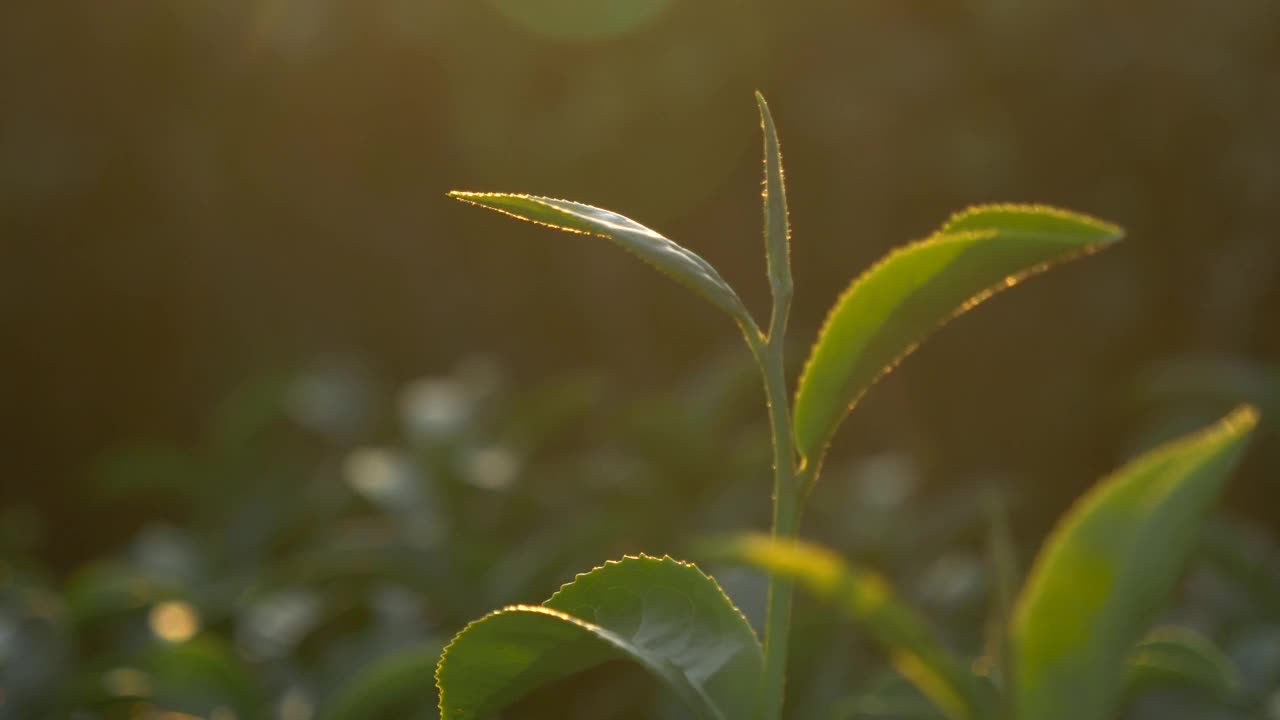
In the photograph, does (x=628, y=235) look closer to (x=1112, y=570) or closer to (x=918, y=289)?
(x=918, y=289)

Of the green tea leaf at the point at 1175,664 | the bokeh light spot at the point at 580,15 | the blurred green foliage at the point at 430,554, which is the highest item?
the bokeh light spot at the point at 580,15

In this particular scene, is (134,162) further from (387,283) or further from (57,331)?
(387,283)

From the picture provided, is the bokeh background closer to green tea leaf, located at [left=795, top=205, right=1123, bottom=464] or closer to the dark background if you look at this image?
the dark background

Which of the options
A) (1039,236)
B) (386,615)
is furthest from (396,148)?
(1039,236)

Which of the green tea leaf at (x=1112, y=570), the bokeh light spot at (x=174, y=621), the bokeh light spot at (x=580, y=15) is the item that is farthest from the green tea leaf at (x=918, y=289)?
the bokeh light spot at (x=580, y=15)

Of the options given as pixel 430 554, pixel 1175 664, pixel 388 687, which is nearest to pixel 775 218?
pixel 1175 664

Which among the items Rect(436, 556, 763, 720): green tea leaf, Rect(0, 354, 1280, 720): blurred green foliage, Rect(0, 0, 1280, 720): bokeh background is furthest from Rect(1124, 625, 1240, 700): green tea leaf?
Rect(0, 0, 1280, 720): bokeh background

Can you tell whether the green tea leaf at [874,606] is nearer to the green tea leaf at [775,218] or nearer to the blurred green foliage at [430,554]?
the green tea leaf at [775,218]
